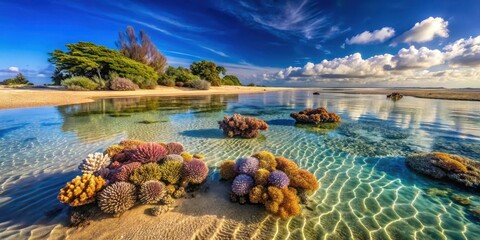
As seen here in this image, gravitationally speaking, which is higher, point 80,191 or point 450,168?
point 80,191

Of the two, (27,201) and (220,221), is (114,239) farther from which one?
(27,201)

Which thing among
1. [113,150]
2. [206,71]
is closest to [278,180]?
[113,150]

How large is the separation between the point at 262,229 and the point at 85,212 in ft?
9.87

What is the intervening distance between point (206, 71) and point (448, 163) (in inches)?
2470

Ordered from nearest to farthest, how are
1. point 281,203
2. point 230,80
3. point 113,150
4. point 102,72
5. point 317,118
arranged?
point 281,203, point 113,150, point 317,118, point 102,72, point 230,80

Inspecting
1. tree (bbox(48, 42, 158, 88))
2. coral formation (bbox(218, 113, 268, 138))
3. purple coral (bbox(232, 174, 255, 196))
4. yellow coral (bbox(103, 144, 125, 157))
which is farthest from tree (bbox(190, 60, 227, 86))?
purple coral (bbox(232, 174, 255, 196))

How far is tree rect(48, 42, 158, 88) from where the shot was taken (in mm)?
36250

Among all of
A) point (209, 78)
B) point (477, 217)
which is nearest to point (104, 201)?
point (477, 217)

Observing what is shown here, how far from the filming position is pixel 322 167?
18.7 ft

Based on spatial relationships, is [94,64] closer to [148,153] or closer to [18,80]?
[18,80]

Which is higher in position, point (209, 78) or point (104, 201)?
point (209, 78)

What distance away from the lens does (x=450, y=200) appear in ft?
13.2

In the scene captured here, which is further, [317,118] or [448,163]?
[317,118]

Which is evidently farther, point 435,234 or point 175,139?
point 175,139
